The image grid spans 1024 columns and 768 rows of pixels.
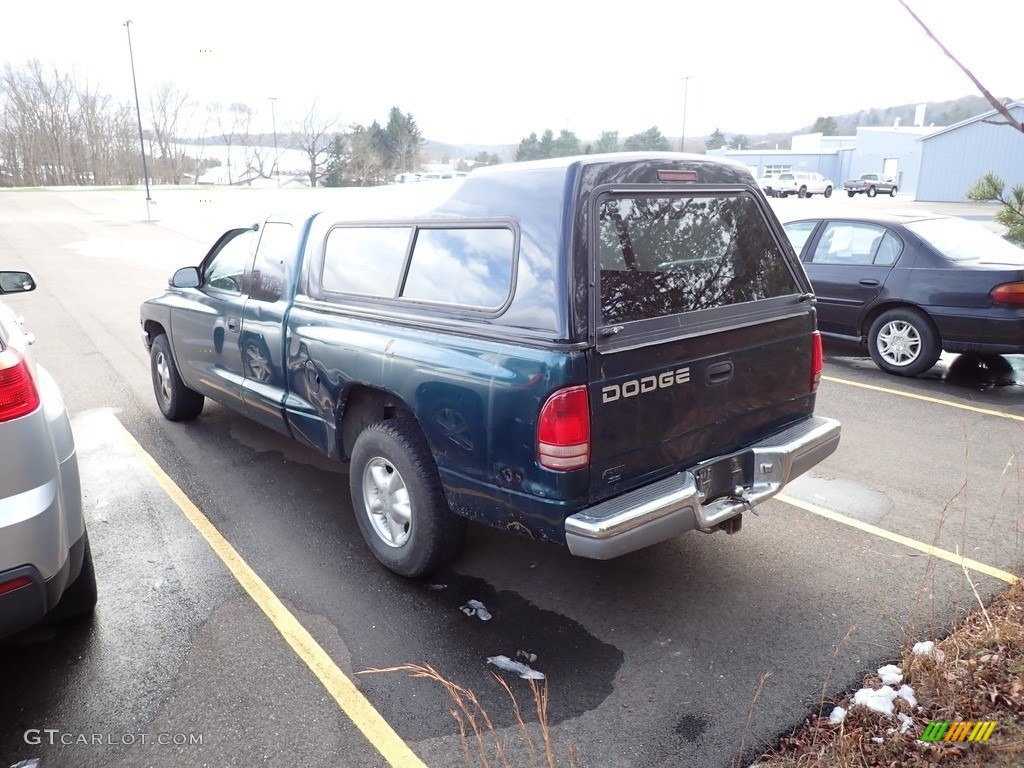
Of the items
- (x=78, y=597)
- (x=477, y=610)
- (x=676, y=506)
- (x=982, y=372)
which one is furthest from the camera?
(x=982, y=372)

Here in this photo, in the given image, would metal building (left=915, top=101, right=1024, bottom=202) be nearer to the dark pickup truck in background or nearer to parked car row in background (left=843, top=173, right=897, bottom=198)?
parked car row in background (left=843, top=173, right=897, bottom=198)

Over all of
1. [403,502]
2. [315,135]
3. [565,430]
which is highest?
[315,135]

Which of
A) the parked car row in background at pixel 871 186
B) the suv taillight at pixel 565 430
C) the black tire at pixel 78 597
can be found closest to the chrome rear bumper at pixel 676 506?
the suv taillight at pixel 565 430

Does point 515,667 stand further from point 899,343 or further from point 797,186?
point 797,186

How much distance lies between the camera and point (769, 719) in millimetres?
2865

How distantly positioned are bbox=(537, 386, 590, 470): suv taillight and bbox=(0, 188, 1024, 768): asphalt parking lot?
0.91m

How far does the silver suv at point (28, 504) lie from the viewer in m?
2.66

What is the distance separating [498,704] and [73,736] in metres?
1.60

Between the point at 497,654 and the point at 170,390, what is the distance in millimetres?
4260

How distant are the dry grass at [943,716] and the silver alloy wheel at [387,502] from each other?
1957mm

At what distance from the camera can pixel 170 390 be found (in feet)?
20.7

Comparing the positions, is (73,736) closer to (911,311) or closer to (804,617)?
(804,617)

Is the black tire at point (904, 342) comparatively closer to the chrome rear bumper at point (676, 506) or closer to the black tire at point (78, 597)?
the chrome rear bumper at point (676, 506)

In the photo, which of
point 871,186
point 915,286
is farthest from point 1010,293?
point 871,186
